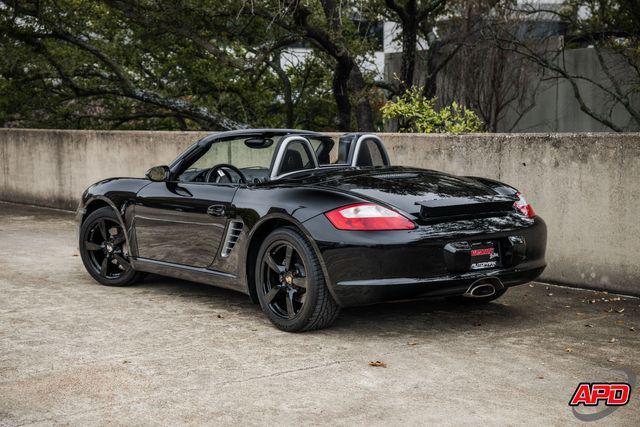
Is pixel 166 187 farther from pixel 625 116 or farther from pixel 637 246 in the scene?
pixel 625 116

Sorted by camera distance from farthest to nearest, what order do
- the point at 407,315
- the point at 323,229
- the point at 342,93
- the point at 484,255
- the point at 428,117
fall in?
the point at 342,93 → the point at 428,117 → the point at 407,315 → the point at 484,255 → the point at 323,229

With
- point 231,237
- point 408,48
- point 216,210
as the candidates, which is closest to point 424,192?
point 231,237

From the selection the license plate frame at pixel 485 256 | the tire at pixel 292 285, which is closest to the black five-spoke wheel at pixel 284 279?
the tire at pixel 292 285

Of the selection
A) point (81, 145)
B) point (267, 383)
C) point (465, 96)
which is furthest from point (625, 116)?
point (267, 383)

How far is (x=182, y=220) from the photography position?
755 centimetres

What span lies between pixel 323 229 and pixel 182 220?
5.37ft

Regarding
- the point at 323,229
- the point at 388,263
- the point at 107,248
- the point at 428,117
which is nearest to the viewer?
the point at 388,263

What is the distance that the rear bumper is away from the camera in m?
6.18

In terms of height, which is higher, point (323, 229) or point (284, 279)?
point (323, 229)

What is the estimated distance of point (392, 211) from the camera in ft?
20.6

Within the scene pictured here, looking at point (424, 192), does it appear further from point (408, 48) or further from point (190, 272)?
point (408, 48)

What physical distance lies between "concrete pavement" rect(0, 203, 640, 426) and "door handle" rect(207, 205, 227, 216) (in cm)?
74

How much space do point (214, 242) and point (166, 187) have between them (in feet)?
2.83

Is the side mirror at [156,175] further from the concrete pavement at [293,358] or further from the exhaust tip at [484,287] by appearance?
the exhaust tip at [484,287]
